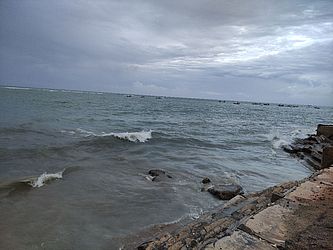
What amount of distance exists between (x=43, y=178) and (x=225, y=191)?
5.88m

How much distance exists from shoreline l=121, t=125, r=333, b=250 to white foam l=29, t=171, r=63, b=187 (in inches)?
170

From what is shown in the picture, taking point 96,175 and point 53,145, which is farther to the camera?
point 53,145

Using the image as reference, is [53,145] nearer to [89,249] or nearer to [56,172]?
[56,172]

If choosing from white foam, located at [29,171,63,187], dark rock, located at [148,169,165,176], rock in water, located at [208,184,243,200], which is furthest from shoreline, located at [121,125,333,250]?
white foam, located at [29,171,63,187]

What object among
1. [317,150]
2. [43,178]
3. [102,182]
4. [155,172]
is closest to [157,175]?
[155,172]

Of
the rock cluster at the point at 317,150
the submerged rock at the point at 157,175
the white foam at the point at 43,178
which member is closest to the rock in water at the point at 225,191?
the submerged rock at the point at 157,175

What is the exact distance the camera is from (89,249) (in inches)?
199

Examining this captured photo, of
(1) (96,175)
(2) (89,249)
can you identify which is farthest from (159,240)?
(1) (96,175)

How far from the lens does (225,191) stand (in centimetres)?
812

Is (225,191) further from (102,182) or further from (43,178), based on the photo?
(43,178)

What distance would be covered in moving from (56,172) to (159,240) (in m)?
6.49

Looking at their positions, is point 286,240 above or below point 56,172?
above

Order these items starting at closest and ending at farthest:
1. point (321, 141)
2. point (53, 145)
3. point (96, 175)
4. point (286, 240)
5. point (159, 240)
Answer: point (286, 240), point (159, 240), point (96, 175), point (53, 145), point (321, 141)

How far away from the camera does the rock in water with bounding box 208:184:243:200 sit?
800cm
